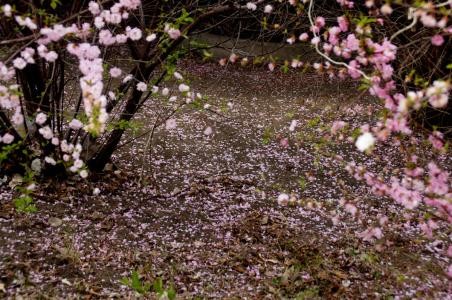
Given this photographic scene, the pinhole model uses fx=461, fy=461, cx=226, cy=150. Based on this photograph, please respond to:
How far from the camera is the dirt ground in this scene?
3857mm

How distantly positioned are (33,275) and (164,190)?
1888 mm

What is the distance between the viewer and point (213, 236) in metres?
4.59

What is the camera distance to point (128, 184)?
5312mm

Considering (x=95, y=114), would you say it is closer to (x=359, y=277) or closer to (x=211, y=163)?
(x=359, y=277)

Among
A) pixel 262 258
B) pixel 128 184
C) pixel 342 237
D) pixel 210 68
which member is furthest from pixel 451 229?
pixel 210 68

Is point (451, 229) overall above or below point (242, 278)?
below

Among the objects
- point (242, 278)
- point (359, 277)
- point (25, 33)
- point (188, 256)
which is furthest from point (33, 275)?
point (359, 277)

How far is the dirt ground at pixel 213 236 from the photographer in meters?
3.86

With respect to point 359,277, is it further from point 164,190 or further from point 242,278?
point 164,190

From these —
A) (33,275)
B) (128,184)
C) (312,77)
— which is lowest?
(312,77)

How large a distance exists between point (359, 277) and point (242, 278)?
1.05m

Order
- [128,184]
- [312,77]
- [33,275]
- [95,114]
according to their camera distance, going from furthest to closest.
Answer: [312,77] → [128,184] → [33,275] → [95,114]

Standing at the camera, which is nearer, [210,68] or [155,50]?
[155,50]

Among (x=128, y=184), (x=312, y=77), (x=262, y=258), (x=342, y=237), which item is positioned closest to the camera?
(x=262, y=258)
